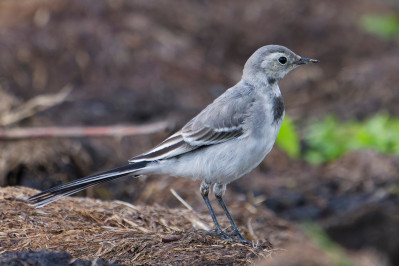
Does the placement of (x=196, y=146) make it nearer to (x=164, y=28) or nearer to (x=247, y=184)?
(x=247, y=184)

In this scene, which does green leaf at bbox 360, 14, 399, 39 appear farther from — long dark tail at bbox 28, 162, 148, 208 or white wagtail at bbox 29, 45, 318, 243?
long dark tail at bbox 28, 162, 148, 208

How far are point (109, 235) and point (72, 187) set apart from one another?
2.40ft

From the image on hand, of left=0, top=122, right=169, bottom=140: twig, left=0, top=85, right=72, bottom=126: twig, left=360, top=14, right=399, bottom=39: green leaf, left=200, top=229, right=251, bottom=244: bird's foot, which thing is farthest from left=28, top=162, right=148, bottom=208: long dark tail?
left=360, top=14, right=399, bottom=39: green leaf

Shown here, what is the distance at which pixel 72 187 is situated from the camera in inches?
234

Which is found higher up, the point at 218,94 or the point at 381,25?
the point at 381,25

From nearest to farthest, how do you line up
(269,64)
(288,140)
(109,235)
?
(109,235) → (269,64) → (288,140)

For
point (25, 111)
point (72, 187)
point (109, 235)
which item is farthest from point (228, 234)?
point (25, 111)

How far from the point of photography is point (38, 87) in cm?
1153

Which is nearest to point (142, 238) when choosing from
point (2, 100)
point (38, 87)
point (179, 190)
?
→ point (179, 190)

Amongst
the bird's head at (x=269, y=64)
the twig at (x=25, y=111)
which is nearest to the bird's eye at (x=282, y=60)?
the bird's head at (x=269, y=64)

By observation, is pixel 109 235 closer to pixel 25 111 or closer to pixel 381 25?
pixel 25 111

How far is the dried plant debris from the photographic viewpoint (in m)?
5.11

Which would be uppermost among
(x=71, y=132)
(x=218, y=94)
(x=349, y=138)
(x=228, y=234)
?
(x=218, y=94)

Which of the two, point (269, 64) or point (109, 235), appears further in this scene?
point (269, 64)
